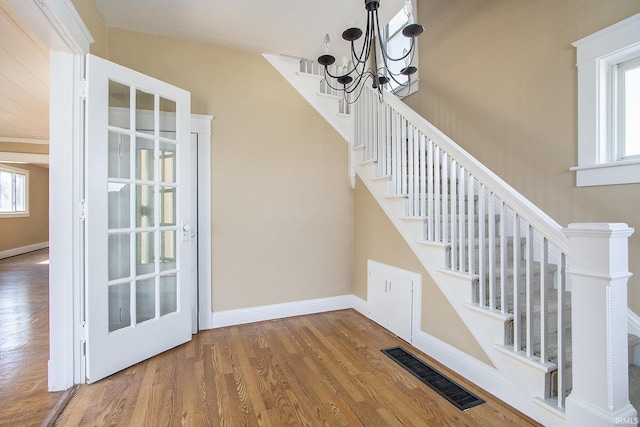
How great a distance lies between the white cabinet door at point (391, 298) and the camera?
2697mm

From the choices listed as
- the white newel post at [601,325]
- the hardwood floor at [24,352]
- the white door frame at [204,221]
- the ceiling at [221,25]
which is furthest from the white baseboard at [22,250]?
the white newel post at [601,325]

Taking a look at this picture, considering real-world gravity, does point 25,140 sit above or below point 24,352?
above

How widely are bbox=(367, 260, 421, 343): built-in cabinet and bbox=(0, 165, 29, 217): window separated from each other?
8838 millimetres

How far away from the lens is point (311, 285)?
3.45 meters

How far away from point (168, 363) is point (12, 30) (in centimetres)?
281

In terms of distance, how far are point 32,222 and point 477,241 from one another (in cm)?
1063

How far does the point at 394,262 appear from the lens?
2.90 m

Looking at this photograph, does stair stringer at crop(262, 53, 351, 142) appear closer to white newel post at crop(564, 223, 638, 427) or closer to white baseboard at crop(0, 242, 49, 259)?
white newel post at crop(564, 223, 638, 427)

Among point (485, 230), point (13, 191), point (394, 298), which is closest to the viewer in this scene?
point (485, 230)

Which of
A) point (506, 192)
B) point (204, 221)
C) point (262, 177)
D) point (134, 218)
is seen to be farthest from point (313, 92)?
point (506, 192)

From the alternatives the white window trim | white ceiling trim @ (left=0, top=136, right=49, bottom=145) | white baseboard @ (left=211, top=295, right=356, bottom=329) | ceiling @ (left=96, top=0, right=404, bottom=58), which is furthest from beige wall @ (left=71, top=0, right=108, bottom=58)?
white ceiling trim @ (left=0, top=136, right=49, bottom=145)

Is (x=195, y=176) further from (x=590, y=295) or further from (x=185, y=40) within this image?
(x=590, y=295)

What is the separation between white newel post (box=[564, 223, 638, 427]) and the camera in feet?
4.39

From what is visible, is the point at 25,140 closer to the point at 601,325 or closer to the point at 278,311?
the point at 278,311
